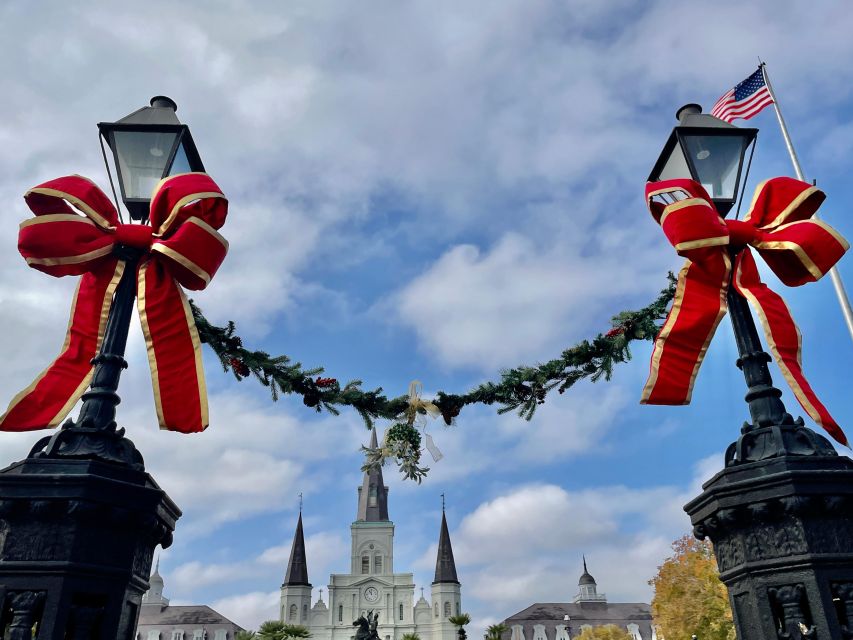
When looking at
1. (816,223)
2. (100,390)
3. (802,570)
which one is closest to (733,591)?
(802,570)

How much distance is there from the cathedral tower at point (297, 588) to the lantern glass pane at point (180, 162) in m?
90.7

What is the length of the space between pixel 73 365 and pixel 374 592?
98.6 m

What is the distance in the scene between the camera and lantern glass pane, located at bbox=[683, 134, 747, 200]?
15.7 ft

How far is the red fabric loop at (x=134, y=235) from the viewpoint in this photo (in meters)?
4.17

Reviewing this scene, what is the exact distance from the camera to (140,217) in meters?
4.56

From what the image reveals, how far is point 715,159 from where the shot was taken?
482 cm

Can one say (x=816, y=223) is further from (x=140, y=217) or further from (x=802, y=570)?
(x=140, y=217)

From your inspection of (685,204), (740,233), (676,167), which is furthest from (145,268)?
(740,233)

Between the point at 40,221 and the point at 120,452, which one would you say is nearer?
the point at 120,452

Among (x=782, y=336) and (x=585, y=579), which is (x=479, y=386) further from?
(x=585, y=579)

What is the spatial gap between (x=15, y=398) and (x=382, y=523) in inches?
3883

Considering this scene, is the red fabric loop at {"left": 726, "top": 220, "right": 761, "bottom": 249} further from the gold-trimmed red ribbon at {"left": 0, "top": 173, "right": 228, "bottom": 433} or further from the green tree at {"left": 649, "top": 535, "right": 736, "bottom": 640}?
the green tree at {"left": 649, "top": 535, "right": 736, "bottom": 640}

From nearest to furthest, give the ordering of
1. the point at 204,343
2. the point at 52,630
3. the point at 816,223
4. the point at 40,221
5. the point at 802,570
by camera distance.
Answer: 1. the point at 52,630
2. the point at 802,570
3. the point at 40,221
4. the point at 816,223
5. the point at 204,343

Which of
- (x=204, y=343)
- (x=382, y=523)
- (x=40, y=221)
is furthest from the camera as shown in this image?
(x=382, y=523)
